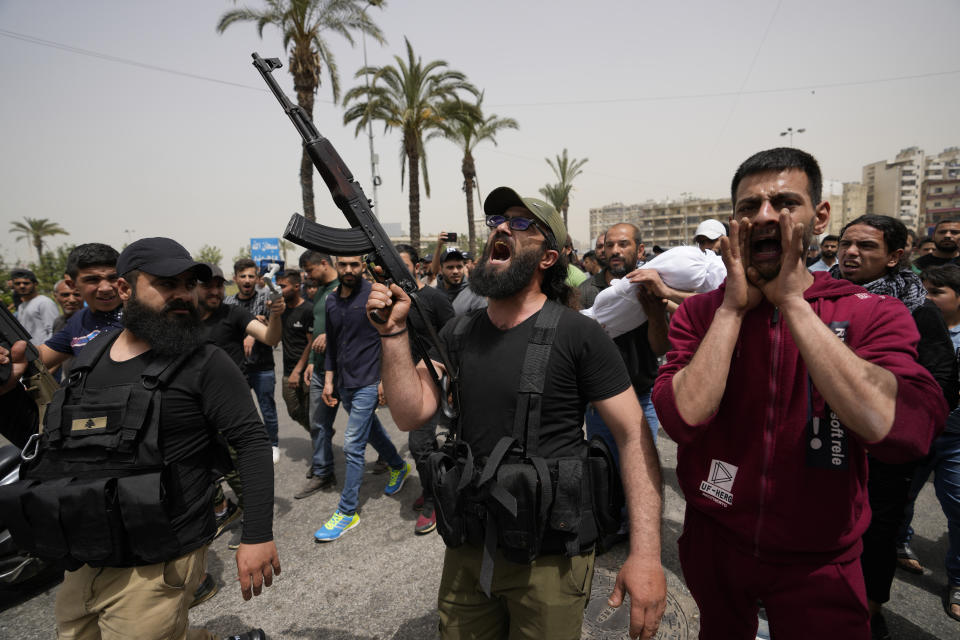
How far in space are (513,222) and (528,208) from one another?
8cm

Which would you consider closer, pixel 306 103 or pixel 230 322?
pixel 230 322

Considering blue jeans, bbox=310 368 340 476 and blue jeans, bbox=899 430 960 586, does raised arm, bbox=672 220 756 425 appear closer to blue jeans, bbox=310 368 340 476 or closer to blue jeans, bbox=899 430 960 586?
blue jeans, bbox=899 430 960 586

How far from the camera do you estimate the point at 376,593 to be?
9.80 ft

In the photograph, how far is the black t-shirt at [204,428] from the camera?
189cm

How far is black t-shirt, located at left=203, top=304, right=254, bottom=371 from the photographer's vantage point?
4.26 m

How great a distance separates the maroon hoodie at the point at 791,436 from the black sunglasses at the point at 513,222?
2.73 ft

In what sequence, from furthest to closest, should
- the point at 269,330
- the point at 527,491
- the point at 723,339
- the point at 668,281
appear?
the point at 269,330
the point at 668,281
the point at 527,491
the point at 723,339

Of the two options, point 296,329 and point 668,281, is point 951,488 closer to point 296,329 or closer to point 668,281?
point 668,281

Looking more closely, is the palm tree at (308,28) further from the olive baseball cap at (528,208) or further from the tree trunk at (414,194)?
the olive baseball cap at (528,208)

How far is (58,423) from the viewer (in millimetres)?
1820

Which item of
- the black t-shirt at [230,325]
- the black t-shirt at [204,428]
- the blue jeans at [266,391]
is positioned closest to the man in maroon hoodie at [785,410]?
the black t-shirt at [204,428]

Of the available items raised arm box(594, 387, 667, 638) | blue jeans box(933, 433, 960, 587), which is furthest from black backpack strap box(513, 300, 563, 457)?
blue jeans box(933, 433, 960, 587)

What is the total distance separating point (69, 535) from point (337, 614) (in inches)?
64.0

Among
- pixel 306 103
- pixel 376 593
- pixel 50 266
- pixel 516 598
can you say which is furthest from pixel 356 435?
pixel 50 266
